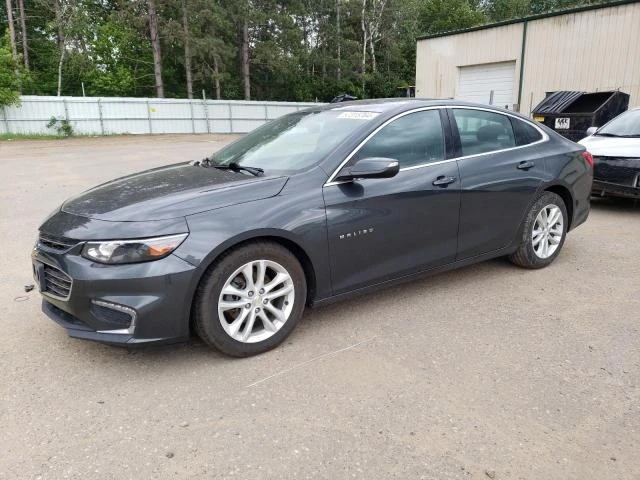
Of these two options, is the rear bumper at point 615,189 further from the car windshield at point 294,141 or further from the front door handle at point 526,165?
the car windshield at point 294,141

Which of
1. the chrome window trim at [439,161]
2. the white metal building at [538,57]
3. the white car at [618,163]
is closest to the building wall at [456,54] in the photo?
the white metal building at [538,57]

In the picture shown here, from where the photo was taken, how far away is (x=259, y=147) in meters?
4.07

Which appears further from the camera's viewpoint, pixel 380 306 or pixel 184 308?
pixel 380 306

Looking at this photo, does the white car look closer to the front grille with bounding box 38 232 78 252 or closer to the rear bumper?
the rear bumper

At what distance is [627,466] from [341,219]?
1.99 meters

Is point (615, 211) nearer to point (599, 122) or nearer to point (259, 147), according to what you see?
point (599, 122)

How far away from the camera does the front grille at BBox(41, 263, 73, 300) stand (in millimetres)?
2938

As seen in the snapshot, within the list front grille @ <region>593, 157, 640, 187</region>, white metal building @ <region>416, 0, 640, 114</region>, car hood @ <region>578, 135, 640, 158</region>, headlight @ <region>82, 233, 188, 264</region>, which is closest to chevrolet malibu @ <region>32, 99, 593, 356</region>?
headlight @ <region>82, 233, 188, 264</region>

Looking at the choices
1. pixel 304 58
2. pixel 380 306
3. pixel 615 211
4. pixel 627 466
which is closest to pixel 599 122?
pixel 615 211

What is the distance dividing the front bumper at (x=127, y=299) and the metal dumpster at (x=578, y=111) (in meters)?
11.0

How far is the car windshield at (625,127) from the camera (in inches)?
A: 309

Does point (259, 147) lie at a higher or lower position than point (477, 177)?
higher

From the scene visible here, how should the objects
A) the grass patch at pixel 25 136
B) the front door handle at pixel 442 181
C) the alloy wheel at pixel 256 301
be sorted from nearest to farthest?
the alloy wheel at pixel 256 301
the front door handle at pixel 442 181
the grass patch at pixel 25 136

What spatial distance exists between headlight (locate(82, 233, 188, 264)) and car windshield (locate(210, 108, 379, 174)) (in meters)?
1.00
